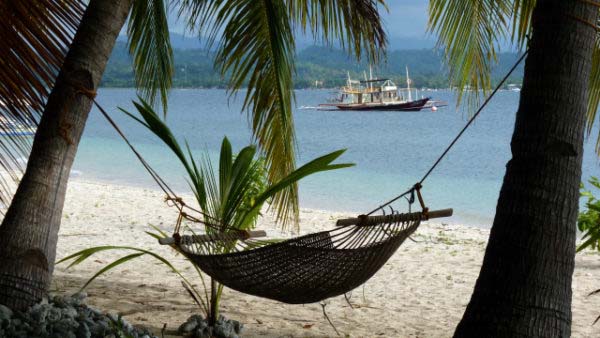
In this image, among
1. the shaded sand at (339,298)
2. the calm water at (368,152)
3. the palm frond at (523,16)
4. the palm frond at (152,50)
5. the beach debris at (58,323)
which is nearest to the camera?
the beach debris at (58,323)

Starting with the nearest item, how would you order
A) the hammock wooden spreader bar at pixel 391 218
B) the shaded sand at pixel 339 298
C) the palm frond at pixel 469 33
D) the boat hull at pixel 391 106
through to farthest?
the hammock wooden spreader bar at pixel 391 218 < the shaded sand at pixel 339 298 < the palm frond at pixel 469 33 < the boat hull at pixel 391 106

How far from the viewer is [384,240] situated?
1820 mm

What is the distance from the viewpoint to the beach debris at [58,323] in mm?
1768

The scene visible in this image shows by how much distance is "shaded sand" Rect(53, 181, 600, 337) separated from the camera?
286 cm

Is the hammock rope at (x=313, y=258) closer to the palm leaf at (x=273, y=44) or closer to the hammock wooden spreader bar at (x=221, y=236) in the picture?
the hammock wooden spreader bar at (x=221, y=236)

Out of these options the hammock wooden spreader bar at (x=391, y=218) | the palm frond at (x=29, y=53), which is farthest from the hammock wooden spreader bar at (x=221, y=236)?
the palm frond at (x=29, y=53)

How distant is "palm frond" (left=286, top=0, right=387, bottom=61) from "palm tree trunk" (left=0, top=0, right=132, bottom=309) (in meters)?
1.43

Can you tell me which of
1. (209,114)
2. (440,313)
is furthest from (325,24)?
(209,114)

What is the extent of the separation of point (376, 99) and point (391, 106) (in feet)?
5.50

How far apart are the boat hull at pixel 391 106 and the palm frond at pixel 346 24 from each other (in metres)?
23.1

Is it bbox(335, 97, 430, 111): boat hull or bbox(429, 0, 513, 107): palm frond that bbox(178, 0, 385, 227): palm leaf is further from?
bbox(335, 97, 430, 111): boat hull

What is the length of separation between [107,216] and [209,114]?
2791 cm

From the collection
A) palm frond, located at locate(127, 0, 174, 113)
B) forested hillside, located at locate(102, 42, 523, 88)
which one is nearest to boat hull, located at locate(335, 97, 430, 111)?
forested hillside, located at locate(102, 42, 523, 88)

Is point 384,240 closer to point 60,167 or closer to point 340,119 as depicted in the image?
point 60,167
